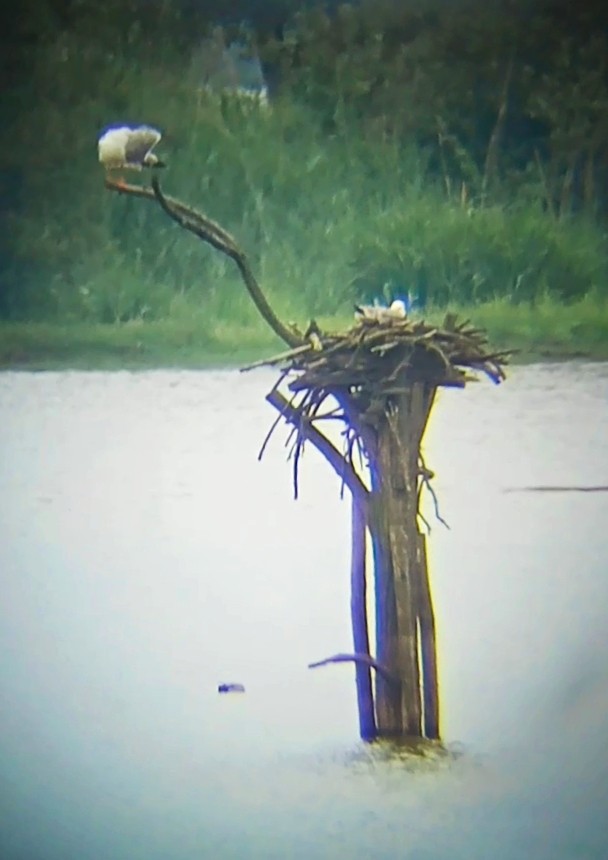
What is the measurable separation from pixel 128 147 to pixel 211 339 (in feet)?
1.03

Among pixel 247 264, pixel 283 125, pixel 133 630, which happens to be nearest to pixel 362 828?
pixel 133 630

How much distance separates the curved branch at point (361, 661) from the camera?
1.53 meters

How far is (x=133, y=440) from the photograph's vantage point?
1.59 meters

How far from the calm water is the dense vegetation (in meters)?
0.15

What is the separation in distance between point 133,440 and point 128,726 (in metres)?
0.42

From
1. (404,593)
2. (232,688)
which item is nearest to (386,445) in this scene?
(404,593)

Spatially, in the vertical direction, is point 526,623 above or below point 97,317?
below

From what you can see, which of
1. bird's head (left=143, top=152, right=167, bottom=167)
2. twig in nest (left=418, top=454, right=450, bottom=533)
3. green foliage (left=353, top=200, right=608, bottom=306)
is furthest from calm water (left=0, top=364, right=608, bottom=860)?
bird's head (left=143, top=152, right=167, bottom=167)

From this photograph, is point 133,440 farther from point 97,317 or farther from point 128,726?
point 128,726

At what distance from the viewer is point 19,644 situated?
1.60 metres

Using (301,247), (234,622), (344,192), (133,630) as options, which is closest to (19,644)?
(133,630)

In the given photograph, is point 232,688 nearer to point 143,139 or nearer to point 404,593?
point 404,593

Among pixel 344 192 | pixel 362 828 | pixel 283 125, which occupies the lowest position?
pixel 362 828

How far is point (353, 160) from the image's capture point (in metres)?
1.57
